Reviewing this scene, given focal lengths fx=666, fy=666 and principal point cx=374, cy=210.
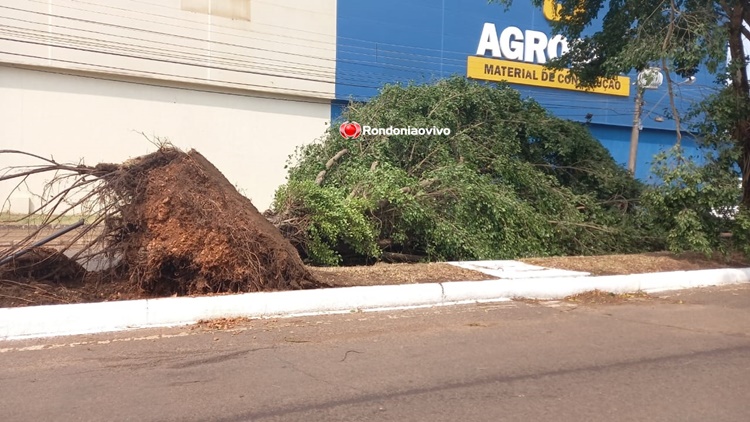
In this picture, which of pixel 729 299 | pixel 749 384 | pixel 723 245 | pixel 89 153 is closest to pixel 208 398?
pixel 749 384

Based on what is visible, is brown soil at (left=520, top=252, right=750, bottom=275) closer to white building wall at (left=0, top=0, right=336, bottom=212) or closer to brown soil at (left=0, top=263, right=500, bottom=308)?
brown soil at (left=0, top=263, right=500, bottom=308)

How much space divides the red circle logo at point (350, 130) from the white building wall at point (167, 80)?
11.2m

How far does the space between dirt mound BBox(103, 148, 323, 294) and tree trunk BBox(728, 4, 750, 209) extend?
926 cm

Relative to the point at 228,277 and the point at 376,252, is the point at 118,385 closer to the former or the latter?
the point at 228,277

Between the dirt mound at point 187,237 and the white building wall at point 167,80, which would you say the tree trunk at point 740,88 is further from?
the white building wall at point 167,80

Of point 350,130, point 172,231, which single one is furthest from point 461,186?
point 172,231

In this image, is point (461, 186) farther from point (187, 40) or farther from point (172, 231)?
point (187, 40)

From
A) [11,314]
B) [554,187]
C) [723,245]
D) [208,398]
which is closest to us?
[208,398]

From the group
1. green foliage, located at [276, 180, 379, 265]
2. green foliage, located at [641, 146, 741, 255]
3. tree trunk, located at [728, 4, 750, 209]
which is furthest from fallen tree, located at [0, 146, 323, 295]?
tree trunk, located at [728, 4, 750, 209]

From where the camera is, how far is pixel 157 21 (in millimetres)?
22641

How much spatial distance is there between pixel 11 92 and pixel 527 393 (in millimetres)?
21322

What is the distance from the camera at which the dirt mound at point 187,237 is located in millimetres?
7949

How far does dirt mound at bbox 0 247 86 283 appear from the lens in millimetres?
7938

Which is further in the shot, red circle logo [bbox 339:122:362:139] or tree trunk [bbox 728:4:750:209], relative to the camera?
red circle logo [bbox 339:122:362:139]
